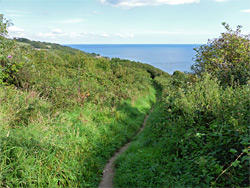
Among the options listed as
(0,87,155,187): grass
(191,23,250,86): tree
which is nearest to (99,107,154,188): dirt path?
(0,87,155,187): grass

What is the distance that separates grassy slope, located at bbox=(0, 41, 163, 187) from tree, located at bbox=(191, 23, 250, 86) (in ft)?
15.4

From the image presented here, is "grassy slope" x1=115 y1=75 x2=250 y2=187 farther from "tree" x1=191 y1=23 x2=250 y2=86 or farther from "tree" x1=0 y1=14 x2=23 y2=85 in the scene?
"tree" x1=0 y1=14 x2=23 y2=85

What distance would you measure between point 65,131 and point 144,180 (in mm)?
3145

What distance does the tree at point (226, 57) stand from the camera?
24.4 ft

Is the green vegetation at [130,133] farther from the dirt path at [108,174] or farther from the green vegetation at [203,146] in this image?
the dirt path at [108,174]

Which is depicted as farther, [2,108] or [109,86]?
[109,86]

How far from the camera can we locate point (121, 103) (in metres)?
12.3

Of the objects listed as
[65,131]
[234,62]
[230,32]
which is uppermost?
[230,32]

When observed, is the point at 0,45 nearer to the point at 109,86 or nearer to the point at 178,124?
the point at 109,86

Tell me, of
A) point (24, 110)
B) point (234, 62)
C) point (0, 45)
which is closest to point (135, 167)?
point (24, 110)

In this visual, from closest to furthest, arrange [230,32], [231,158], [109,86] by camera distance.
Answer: [231,158] → [230,32] → [109,86]

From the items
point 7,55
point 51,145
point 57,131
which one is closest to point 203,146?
point 51,145

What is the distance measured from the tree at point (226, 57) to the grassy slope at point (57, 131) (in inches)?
185

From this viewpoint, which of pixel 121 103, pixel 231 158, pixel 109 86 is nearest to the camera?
pixel 231 158
